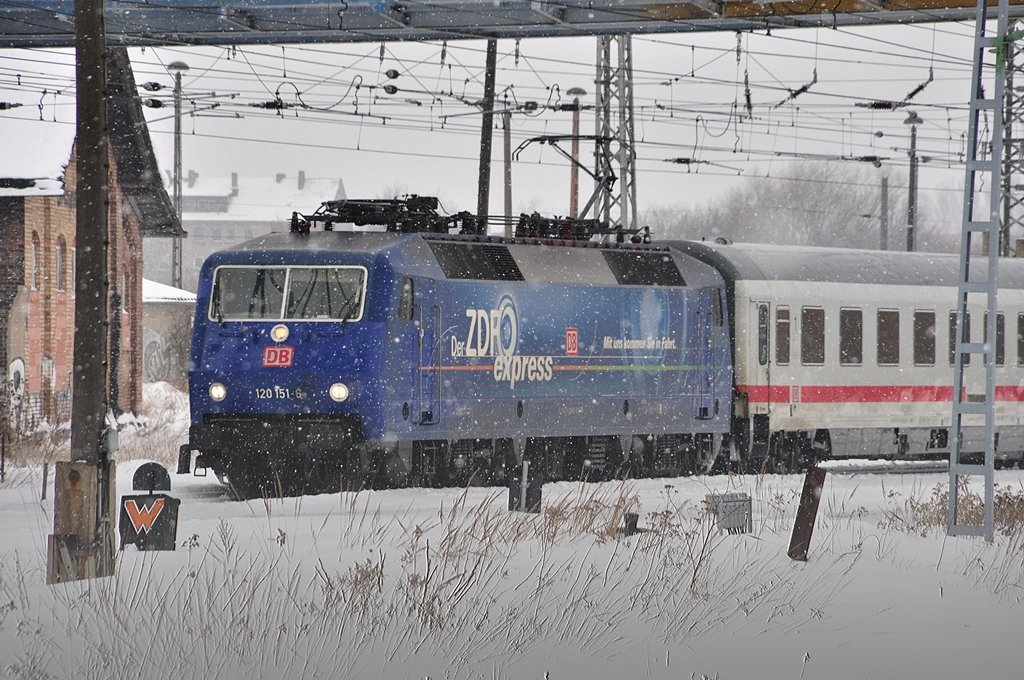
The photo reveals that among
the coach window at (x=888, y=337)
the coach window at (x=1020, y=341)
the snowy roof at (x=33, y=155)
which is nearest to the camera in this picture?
the coach window at (x=888, y=337)

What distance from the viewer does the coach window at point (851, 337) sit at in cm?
2234

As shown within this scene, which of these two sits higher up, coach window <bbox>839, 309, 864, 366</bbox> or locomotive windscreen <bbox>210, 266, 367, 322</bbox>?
locomotive windscreen <bbox>210, 266, 367, 322</bbox>

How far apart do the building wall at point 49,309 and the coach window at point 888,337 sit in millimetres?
13627

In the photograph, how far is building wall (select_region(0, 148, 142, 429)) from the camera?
28062 millimetres

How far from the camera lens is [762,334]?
2145cm

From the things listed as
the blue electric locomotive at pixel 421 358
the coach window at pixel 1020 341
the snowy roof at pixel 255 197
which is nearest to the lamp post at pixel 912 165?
the coach window at pixel 1020 341

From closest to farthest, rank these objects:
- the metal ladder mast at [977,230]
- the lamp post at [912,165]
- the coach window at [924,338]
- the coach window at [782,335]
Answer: the metal ladder mast at [977,230] < the coach window at [782,335] < the coach window at [924,338] < the lamp post at [912,165]

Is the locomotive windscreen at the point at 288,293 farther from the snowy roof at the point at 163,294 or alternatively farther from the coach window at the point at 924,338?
the snowy roof at the point at 163,294

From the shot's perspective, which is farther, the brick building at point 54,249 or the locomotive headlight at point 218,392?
the brick building at point 54,249

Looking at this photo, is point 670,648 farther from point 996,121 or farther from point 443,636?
point 996,121

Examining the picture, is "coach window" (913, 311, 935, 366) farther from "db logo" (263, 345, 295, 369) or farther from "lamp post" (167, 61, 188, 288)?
"lamp post" (167, 61, 188, 288)

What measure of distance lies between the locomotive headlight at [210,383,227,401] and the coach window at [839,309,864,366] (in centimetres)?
953

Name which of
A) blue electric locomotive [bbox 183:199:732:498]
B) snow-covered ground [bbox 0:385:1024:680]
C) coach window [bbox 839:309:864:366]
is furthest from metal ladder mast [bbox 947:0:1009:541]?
coach window [bbox 839:309:864:366]

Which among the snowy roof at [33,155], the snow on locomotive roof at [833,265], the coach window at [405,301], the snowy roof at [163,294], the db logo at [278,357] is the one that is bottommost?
the db logo at [278,357]
